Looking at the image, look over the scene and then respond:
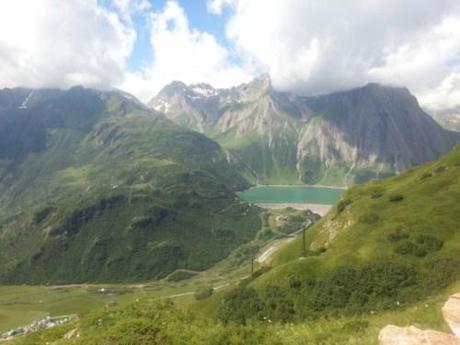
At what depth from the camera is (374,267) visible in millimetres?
113688

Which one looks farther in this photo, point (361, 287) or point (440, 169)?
point (440, 169)

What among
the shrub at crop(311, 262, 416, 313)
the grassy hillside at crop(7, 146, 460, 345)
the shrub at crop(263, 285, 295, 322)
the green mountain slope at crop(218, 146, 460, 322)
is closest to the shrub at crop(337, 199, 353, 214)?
the grassy hillside at crop(7, 146, 460, 345)

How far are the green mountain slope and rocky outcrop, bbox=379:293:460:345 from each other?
67848mm

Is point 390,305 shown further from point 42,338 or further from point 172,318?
point 42,338

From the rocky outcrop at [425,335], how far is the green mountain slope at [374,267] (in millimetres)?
67848

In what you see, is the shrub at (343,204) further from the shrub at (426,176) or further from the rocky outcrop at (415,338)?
the rocky outcrop at (415,338)

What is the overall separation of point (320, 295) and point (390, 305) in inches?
791

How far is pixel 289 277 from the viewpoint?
122 meters

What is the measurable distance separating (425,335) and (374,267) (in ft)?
316

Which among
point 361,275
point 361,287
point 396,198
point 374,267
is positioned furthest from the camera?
point 396,198

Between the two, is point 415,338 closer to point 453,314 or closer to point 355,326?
point 453,314

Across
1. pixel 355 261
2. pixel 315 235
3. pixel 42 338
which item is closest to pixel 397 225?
pixel 355 261

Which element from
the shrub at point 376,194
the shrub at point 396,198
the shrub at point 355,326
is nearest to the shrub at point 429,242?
the shrub at point 396,198

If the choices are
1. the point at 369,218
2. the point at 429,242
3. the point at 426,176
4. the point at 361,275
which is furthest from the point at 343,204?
the point at 361,275
